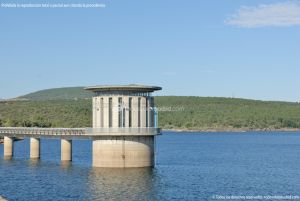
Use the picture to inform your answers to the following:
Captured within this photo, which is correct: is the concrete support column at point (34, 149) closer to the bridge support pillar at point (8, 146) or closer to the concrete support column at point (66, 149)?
the bridge support pillar at point (8, 146)

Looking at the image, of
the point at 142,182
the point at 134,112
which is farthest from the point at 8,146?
the point at 142,182

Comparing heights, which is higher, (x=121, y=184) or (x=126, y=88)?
(x=126, y=88)

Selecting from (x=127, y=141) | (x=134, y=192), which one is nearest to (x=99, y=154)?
(x=127, y=141)

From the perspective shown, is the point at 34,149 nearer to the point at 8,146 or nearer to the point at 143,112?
the point at 8,146

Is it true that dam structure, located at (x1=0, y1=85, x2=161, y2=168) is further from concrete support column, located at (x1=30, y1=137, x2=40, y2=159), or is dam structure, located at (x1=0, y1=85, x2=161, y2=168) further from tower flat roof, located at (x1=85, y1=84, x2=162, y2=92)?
concrete support column, located at (x1=30, y1=137, x2=40, y2=159)

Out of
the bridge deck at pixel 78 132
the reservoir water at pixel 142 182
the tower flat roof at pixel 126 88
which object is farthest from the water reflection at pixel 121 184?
the tower flat roof at pixel 126 88

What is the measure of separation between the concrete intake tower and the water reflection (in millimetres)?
1641

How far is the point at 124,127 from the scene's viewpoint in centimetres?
8919

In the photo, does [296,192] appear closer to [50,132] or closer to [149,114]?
[149,114]

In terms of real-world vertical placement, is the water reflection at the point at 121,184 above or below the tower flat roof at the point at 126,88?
below

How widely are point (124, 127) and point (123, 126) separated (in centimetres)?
49

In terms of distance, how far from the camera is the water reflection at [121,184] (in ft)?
224

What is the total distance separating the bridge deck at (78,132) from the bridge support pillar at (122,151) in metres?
0.83

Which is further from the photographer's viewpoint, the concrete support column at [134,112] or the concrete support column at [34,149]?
the concrete support column at [34,149]
